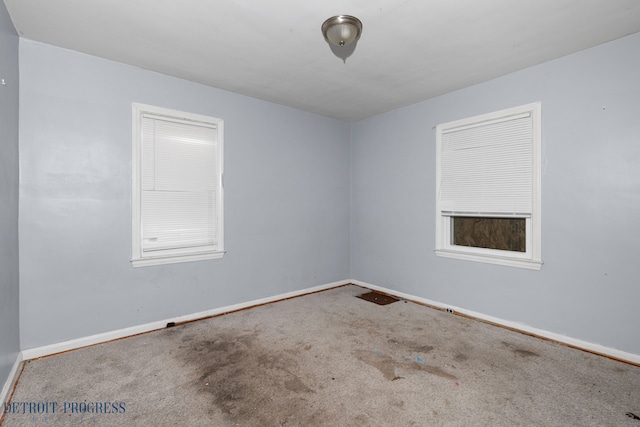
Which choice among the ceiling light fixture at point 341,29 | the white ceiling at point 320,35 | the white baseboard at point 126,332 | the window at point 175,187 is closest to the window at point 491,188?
the white ceiling at point 320,35

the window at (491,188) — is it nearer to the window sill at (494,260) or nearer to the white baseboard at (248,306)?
the window sill at (494,260)

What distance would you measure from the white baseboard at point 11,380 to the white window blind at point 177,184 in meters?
1.23

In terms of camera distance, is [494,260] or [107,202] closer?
[107,202]

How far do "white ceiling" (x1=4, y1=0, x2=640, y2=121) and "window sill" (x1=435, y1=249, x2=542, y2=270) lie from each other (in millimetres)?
1961

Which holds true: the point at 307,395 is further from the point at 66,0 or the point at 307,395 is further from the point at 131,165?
the point at 66,0

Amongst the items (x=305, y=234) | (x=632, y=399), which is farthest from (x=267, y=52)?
(x=632, y=399)

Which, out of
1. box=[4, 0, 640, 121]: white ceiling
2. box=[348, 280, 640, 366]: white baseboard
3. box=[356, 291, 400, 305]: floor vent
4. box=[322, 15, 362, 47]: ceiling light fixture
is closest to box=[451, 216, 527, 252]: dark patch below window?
box=[348, 280, 640, 366]: white baseboard

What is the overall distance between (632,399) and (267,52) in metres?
3.80

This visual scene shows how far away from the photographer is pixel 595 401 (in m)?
2.01

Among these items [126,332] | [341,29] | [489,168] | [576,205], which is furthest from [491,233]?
[126,332]

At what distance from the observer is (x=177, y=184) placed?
3.38 metres

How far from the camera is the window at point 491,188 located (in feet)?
10.2

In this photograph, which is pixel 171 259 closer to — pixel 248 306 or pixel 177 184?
pixel 177 184

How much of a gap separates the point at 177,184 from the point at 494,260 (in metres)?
→ 3.58
